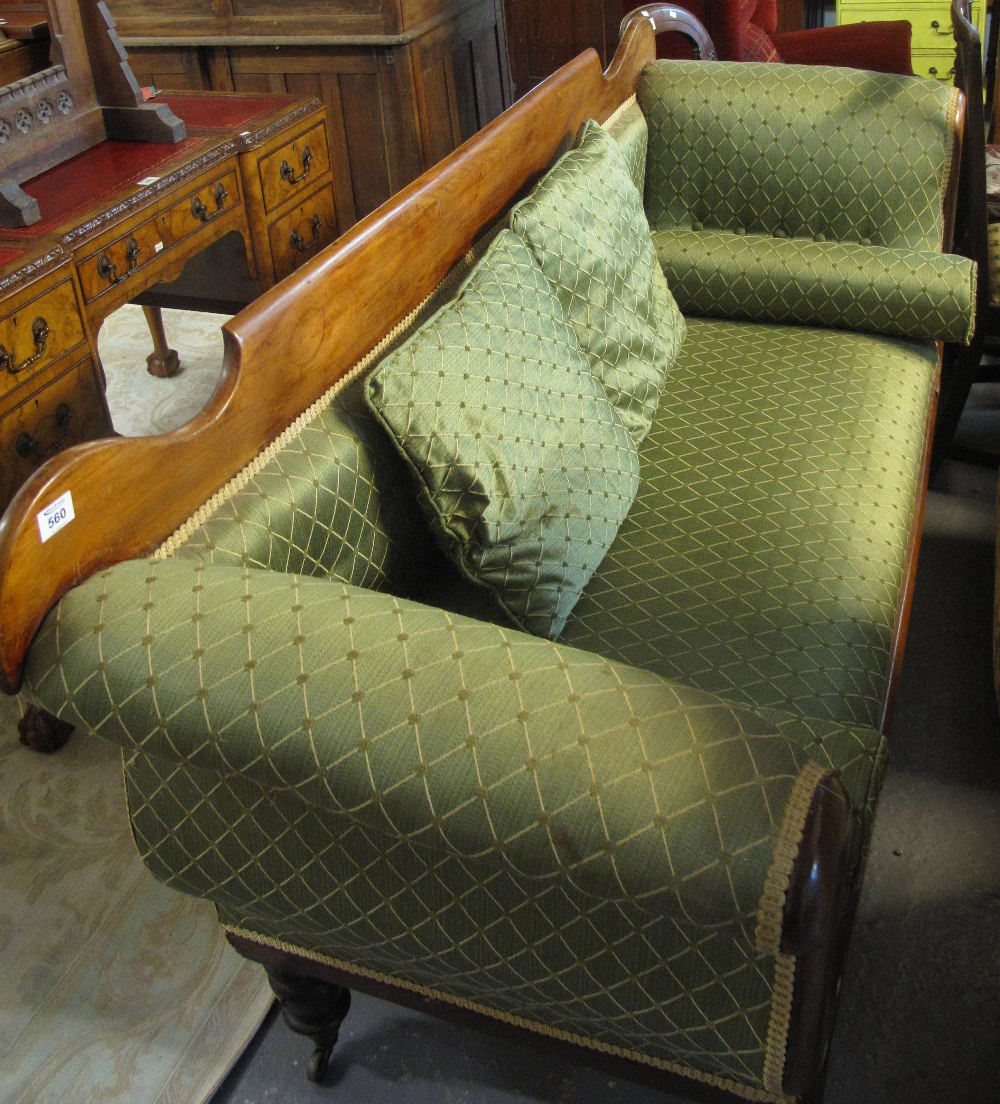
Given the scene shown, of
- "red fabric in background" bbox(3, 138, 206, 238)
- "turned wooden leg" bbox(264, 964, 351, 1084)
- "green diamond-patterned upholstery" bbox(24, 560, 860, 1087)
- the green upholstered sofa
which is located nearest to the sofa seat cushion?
the green upholstered sofa

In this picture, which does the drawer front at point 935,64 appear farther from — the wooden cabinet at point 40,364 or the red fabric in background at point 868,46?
the wooden cabinet at point 40,364

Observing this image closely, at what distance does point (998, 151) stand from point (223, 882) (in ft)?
8.19

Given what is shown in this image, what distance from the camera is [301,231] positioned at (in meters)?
2.68

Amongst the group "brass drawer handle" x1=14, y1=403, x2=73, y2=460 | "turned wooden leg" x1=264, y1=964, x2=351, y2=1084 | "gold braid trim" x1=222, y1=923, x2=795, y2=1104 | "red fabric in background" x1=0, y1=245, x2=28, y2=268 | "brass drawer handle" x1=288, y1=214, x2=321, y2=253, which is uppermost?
"red fabric in background" x1=0, y1=245, x2=28, y2=268

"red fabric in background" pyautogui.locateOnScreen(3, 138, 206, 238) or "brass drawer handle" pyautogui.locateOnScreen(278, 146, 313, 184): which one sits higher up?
"red fabric in background" pyautogui.locateOnScreen(3, 138, 206, 238)

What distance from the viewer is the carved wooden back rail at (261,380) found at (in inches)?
38.1

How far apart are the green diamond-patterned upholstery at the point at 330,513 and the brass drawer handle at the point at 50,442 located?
769 mm

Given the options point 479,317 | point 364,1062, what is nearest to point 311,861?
point 364,1062

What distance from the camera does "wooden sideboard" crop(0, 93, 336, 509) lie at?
187 cm

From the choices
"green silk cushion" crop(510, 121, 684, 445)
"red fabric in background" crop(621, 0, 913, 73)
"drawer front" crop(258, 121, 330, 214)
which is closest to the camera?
"green silk cushion" crop(510, 121, 684, 445)

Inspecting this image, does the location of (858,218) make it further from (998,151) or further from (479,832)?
(479,832)

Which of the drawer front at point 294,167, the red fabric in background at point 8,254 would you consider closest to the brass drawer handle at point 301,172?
the drawer front at point 294,167

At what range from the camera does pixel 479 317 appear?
1435mm

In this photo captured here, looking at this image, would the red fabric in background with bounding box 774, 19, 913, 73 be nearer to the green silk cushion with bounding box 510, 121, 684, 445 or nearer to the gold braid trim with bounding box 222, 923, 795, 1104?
the green silk cushion with bounding box 510, 121, 684, 445
